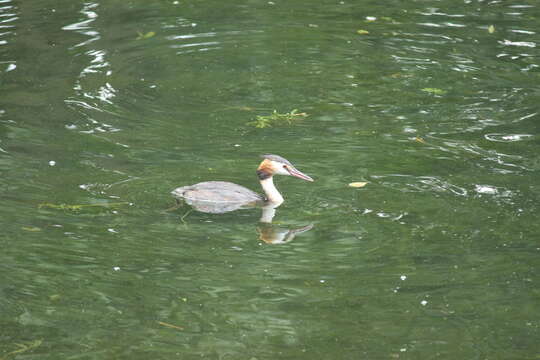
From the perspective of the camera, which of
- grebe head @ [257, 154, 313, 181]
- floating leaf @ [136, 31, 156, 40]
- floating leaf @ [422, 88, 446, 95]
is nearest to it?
grebe head @ [257, 154, 313, 181]

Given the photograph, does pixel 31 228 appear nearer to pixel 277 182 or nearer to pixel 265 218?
pixel 265 218

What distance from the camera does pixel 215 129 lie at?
11.0 meters

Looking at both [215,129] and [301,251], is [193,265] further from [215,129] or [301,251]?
[215,129]

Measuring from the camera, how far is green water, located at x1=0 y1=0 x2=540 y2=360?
6.86 m

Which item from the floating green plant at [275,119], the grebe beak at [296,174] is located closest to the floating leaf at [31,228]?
the grebe beak at [296,174]

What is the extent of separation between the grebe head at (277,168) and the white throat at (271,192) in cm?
5

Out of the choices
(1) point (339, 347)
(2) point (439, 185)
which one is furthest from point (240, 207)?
(1) point (339, 347)

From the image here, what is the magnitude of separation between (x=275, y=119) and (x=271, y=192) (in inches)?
88.9

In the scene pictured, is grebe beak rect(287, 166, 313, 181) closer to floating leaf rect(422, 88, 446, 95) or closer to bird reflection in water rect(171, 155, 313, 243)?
bird reflection in water rect(171, 155, 313, 243)

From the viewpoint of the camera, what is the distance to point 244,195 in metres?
9.00

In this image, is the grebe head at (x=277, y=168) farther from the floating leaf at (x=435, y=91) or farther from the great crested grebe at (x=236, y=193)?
the floating leaf at (x=435, y=91)

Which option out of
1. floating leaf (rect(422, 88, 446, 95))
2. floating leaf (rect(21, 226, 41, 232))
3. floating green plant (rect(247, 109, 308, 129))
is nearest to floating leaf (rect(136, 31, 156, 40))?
floating green plant (rect(247, 109, 308, 129))

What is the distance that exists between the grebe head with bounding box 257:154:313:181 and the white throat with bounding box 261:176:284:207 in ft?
0.16

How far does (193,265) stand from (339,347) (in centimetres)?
166
